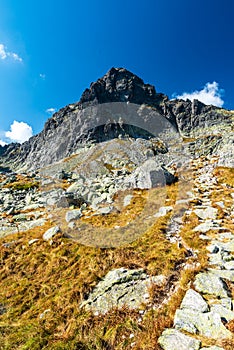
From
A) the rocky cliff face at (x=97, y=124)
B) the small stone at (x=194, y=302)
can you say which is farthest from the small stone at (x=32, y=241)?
the rocky cliff face at (x=97, y=124)

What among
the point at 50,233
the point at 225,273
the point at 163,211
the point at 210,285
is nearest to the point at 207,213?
the point at 163,211

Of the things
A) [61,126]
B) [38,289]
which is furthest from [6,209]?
[61,126]

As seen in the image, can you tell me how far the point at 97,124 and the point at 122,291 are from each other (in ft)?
492

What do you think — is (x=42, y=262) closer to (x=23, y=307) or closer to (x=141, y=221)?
(x=23, y=307)

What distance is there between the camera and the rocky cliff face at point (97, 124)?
141250 millimetres

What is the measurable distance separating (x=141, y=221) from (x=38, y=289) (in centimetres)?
690

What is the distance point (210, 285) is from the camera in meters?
5.83

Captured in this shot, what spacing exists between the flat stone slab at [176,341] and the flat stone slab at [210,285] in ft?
5.47

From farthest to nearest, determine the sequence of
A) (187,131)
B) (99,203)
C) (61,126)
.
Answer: (187,131) → (61,126) → (99,203)

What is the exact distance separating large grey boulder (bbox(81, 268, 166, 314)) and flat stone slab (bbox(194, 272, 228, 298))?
1152 millimetres

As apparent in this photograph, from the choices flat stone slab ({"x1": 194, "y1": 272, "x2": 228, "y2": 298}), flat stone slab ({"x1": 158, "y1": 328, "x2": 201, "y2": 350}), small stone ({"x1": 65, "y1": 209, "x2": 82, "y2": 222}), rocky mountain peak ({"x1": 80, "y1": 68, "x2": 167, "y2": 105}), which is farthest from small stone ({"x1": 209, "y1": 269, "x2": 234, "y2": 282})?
rocky mountain peak ({"x1": 80, "y1": 68, "x2": 167, "y2": 105})

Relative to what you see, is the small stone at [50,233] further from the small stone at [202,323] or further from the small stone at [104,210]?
the small stone at [202,323]

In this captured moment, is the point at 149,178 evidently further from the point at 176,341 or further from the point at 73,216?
the point at 176,341

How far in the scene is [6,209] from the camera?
2081 centimetres
